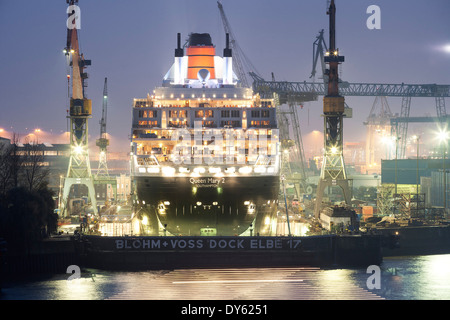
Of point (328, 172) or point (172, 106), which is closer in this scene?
point (172, 106)

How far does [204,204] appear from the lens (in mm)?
58312

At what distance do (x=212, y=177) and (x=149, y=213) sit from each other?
6496 millimetres

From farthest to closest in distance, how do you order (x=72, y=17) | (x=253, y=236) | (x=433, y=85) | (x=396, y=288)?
(x=433, y=85)
(x=72, y=17)
(x=253, y=236)
(x=396, y=288)

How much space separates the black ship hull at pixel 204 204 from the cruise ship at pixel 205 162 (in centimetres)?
9

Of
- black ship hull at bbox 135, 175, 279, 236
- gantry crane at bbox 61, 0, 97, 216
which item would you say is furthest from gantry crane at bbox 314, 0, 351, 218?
gantry crane at bbox 61, 0, 97, 216

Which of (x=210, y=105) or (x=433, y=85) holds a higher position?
(x=433, y=85)

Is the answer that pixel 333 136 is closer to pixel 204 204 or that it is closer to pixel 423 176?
pixel 204 204

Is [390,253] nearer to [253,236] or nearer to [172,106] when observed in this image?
[253,236]

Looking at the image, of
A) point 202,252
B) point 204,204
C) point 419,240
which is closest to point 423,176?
point 419,240

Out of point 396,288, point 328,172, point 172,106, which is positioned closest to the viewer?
point 396,288

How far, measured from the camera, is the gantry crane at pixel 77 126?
86.7 metres
